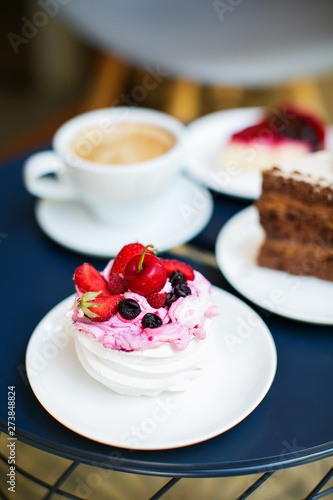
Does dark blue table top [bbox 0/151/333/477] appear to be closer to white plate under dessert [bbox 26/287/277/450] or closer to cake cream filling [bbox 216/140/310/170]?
white plate under dessert [bbox 26/287/277/450]

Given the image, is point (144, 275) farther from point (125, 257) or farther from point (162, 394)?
point (162, 394)

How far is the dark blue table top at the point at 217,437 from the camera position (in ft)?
2.72

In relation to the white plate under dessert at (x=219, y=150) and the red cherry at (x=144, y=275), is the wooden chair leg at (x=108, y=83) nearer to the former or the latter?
the white plate under dessert at (x=219, y=150)

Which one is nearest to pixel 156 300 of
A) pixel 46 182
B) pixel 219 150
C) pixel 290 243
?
pixel 290 243

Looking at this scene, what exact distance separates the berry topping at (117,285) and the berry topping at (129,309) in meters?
0.06

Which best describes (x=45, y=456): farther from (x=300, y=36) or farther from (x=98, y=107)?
(x=98, y=107)

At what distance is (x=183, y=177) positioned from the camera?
1.62m

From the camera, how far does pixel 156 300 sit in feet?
2.97

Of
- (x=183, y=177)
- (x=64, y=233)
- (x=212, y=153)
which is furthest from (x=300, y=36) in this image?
(x=64, y=233)

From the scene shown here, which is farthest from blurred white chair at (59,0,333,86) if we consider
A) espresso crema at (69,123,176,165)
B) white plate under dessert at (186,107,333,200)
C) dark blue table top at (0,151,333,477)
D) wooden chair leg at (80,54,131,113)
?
dark blue table top at (0,151,333,477)

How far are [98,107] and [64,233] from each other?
1981 millimetres

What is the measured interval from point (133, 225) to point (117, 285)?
513 mm

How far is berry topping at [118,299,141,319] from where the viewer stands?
2.88ft

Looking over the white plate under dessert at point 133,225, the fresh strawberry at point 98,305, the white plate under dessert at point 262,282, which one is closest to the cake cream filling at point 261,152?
the white plate under dessert at point 133,225
